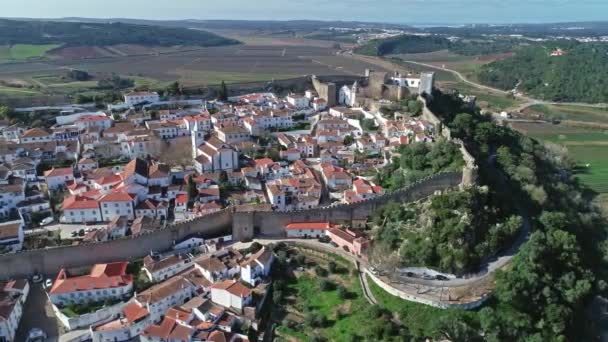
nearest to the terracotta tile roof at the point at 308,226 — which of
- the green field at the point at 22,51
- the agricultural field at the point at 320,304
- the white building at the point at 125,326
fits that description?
the agricultural field at the point at 320,304

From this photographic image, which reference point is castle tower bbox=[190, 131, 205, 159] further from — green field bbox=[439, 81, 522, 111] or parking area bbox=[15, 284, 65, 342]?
green field bbox=[439, 81, 522, 111]

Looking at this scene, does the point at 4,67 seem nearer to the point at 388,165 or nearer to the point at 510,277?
the point at 388,165

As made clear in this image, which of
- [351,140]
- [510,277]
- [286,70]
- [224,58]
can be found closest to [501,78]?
[286,70]

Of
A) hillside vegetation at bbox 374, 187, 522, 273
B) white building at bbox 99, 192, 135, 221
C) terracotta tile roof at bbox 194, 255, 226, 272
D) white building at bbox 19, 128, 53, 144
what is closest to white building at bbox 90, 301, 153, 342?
terracotta tile roof at bbox 194, 255, 226, 272

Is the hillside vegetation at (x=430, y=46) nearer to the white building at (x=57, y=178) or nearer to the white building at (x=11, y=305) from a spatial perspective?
the white building at (x=57, y=178)

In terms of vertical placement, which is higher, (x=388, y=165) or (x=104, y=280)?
(x=388, y=165)

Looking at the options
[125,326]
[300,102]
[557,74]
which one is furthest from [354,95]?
[557,74]

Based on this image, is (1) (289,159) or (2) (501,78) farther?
(2) (501,78)
